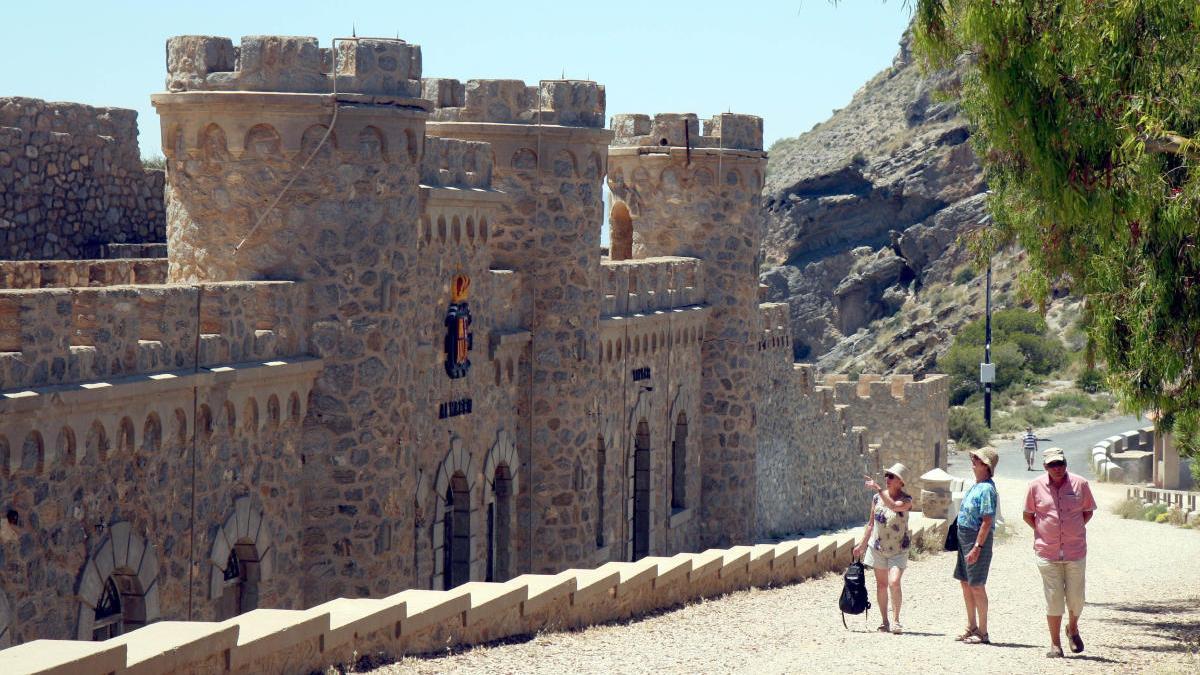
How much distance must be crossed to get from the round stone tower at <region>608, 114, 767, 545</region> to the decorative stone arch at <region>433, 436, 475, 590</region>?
26.5 ft

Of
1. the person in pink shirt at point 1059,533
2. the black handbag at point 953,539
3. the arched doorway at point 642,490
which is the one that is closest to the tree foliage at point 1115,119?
the person in pink shirt at point 1059,533

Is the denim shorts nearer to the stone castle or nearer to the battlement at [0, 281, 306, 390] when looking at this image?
the stone castle

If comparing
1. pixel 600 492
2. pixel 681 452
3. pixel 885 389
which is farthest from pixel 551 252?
pixel 885 389

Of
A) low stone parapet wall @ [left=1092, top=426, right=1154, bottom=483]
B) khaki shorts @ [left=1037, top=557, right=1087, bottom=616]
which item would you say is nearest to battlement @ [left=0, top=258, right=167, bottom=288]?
khaki shorts @ [left=1037, top=557, right=1087, bottom=616]

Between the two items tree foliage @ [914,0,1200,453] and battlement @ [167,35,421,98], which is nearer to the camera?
tree foliage @ [914,0,1200,453]

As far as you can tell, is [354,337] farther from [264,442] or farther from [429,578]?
[429,578]

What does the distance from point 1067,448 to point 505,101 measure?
34.9 metres

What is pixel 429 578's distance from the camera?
17.4 meters

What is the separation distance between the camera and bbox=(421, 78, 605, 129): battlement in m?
19.8

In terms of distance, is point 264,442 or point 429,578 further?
point 429,578

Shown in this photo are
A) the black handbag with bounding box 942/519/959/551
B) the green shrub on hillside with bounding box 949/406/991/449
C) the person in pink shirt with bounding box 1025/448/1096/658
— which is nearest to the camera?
the person in pink shirt with bounding box 1025/448/1096/658

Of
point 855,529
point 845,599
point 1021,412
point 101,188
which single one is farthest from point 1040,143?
point 1021,412

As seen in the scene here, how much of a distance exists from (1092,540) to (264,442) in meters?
17.3

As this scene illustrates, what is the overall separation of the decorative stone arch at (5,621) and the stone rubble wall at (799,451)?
1743 centimetres
